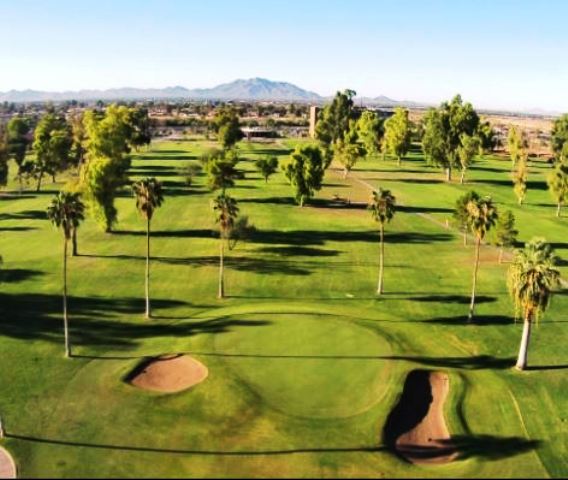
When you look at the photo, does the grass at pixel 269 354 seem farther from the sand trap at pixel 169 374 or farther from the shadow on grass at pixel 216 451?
the sand trap at pixel 169 374

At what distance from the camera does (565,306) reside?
68750mm

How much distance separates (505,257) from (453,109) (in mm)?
82869

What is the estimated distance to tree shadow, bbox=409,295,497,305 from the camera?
70375 millimetres

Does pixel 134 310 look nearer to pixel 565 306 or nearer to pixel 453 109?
pixel 565 306

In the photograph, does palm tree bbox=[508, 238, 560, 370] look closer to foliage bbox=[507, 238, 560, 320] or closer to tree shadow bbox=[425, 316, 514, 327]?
foliage bbox=[507, 238, 560, 320]

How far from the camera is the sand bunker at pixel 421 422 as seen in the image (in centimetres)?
4075

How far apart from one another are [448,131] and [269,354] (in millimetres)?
121422

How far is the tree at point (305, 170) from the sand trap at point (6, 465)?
84.4 metres

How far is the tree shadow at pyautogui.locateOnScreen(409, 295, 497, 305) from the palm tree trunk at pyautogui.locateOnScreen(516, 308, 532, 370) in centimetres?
1648

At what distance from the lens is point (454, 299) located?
71.2 meters

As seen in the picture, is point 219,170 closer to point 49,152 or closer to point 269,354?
point 49,152

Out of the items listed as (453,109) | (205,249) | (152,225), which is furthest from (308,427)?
(453,109)

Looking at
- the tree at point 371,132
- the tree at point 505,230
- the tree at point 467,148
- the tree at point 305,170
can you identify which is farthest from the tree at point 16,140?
the tree at point 505,230

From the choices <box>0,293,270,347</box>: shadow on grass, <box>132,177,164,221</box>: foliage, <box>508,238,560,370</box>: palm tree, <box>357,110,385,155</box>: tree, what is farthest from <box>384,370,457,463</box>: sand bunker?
<box>357,110,385,155</box>: tree
